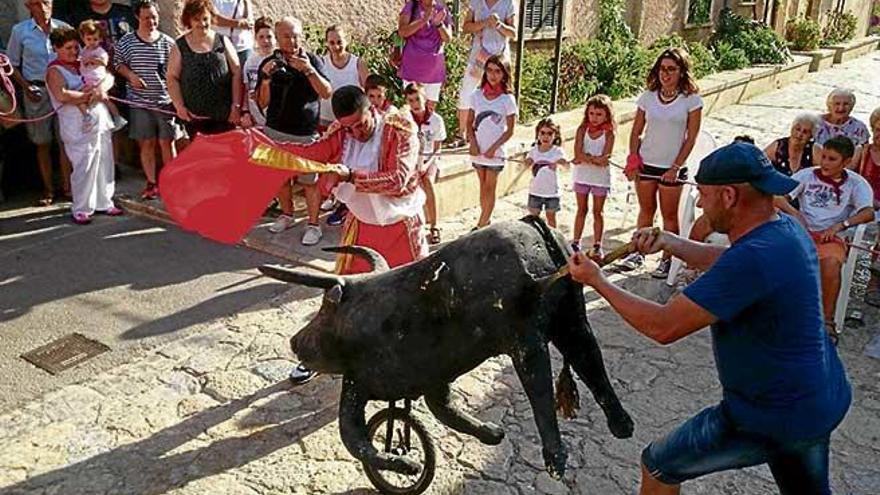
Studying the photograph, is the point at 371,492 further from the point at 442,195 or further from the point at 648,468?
the point at 442,195

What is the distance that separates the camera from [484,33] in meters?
8.69

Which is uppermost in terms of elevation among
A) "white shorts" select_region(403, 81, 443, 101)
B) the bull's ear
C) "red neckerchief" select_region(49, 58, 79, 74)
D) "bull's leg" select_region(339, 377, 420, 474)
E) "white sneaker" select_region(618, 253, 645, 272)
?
"red neckerchief" select_region(49, 58, 79, 74)

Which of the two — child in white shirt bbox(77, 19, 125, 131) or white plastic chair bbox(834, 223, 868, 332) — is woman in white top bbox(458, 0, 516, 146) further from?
white plastic chair bbox(834, 223, 868, 332)

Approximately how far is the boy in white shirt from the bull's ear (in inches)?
153

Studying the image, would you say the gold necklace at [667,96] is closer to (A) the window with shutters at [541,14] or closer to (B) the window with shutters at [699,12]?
(A) the window with shutters at [541,14]

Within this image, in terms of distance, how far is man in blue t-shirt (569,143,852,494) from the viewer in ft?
9.55

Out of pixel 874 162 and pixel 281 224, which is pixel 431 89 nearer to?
pixel 281 224

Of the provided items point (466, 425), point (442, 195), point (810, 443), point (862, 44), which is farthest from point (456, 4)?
point (862, 44)

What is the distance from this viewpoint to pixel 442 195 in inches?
322

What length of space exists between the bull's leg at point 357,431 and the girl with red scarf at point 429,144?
373 cm

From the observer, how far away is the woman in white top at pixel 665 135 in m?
6.75

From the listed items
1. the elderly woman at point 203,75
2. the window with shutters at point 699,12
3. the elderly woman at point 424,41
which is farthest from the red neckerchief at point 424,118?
the window with shutters at point 699,12

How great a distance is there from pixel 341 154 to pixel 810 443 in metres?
Result: 2.87

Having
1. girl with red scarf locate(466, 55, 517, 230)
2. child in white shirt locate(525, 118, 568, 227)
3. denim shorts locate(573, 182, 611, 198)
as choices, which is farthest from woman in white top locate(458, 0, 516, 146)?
denim shorts locate(573, 182, 611, 198)
